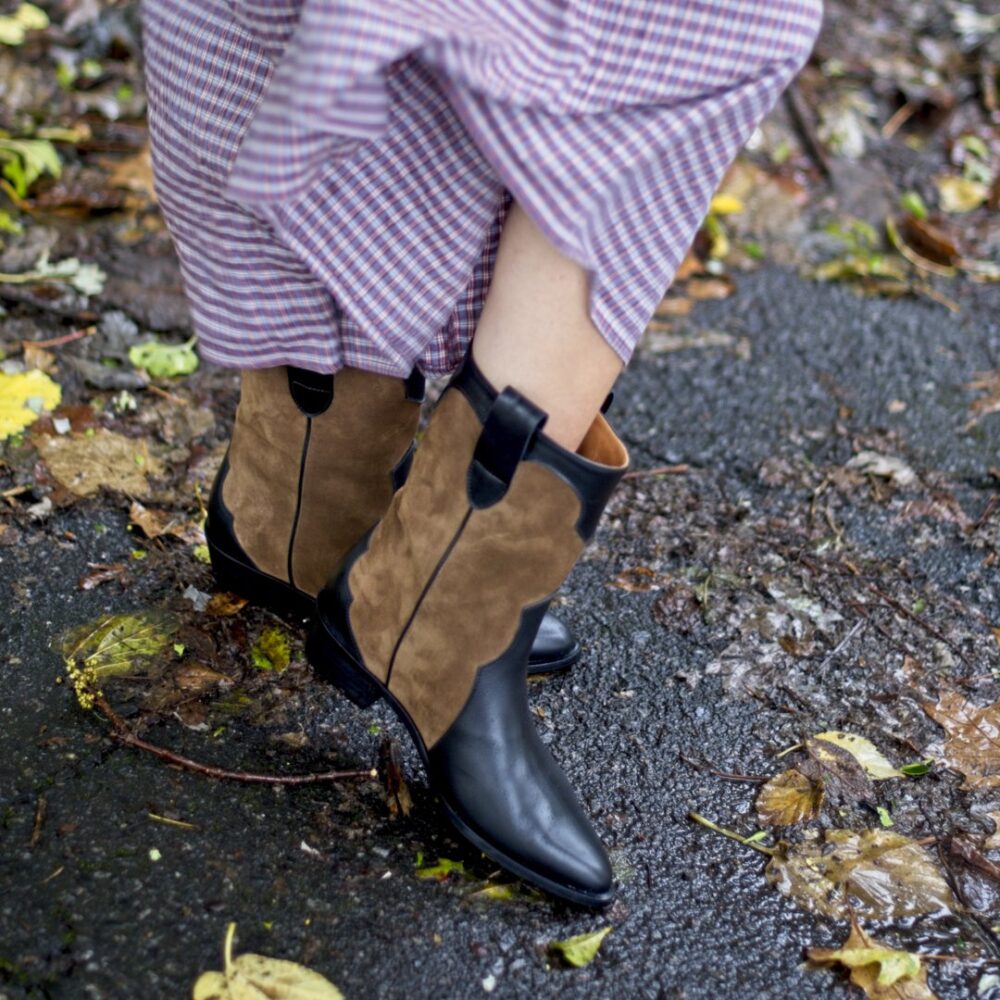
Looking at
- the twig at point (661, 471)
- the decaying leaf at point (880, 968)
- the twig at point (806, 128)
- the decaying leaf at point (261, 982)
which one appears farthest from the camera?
the twig at point (806, 128)

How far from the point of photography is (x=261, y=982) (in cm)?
113

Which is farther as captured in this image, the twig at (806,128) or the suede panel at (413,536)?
the twig at (806,128)

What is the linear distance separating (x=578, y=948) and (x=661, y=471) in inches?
41.6

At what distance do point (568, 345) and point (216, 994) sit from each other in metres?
0.76

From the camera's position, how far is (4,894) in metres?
1.17

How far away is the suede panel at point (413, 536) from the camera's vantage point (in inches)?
48.5

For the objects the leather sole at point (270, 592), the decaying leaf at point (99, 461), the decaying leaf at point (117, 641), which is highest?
the leather sole at point (270, 592)

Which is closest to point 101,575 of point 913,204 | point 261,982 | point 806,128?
point 261,982

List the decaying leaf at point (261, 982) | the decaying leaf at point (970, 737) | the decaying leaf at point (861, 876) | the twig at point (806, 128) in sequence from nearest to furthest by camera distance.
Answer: the decaying leaf at point (261, 982), the decaying leaf at point (861, 876), the decaying leaf at point (970, 737), the twig at point (806, 128)

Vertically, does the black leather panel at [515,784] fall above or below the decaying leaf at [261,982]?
above

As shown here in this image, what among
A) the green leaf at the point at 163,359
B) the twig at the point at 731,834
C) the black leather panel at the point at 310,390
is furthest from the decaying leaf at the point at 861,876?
the green leaf at the point at 163,359

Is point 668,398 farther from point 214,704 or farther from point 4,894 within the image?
point 4,894

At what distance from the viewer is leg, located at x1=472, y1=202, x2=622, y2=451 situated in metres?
1.12

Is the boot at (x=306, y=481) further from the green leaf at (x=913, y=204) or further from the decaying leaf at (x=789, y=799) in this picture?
the green leaf at (x=913, y=204)
